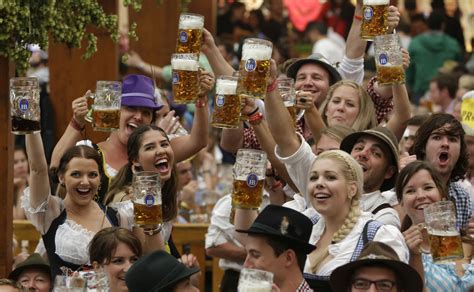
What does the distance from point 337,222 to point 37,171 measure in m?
1.54

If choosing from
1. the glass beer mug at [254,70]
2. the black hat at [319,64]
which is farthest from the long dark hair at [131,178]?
the black hat at [319,64]

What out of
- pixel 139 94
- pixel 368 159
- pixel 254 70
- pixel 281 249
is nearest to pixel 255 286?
pixel 281 249

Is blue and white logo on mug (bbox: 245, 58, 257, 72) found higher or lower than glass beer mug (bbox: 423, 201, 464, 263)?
higher

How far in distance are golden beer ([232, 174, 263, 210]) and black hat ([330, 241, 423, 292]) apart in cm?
103

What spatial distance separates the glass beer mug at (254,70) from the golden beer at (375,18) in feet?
2.43

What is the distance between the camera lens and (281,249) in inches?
260

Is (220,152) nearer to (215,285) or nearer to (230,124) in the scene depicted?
(215,285)

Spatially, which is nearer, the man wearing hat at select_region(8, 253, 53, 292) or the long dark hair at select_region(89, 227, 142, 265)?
the long dark hair at select_region(89, 227, 142, 265)

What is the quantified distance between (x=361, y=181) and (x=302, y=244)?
0.66 metres

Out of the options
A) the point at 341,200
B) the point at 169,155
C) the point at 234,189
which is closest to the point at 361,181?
the point at 341,200

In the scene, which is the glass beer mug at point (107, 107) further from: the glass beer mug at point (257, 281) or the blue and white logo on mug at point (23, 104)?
the glass beer mug at point (257, 281)

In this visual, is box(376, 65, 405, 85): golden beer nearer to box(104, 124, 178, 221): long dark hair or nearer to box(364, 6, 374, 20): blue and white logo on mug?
box(364, 6, 374, 20): blue and white logo on mug

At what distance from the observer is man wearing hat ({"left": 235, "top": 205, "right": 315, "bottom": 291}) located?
6582mm

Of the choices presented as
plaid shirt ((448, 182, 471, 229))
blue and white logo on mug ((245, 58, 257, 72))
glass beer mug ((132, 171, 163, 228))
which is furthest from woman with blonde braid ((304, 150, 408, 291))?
plaid shirt ((448, 182, 471, 229))
